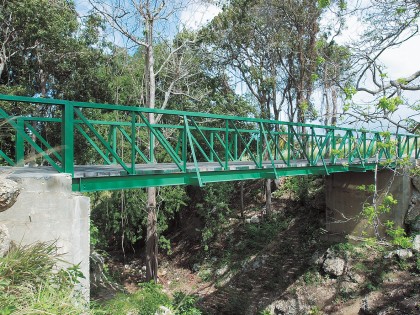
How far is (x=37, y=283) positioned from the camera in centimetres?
427

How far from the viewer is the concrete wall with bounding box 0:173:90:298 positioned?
15.9 ft

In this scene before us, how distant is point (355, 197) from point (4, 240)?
13.1 m

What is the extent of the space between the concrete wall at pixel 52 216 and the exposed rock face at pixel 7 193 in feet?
0.36

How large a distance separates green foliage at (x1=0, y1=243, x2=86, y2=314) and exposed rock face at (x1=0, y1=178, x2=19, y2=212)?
0.55 m

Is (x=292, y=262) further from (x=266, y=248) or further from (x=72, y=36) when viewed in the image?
(x=72, y=36)

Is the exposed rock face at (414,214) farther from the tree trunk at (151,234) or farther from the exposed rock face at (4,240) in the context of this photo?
the exposed rock face at (4,240)

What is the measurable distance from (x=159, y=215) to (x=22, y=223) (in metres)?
13.0

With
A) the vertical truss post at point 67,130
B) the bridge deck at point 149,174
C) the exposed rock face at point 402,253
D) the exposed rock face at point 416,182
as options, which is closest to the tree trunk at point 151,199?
the bridge deck at point 149,174

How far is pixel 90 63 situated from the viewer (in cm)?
1773

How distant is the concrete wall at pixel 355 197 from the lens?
14.4 metres

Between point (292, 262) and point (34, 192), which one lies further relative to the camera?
point (292, 262)

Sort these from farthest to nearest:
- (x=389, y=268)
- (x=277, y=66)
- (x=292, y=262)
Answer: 1. (x=277, y=66)
2. (x=292, y=262)
3. (x=389, y=268)

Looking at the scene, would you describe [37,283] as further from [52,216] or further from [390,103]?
[390,103]

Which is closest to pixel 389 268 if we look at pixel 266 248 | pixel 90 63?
pixel 266 248
